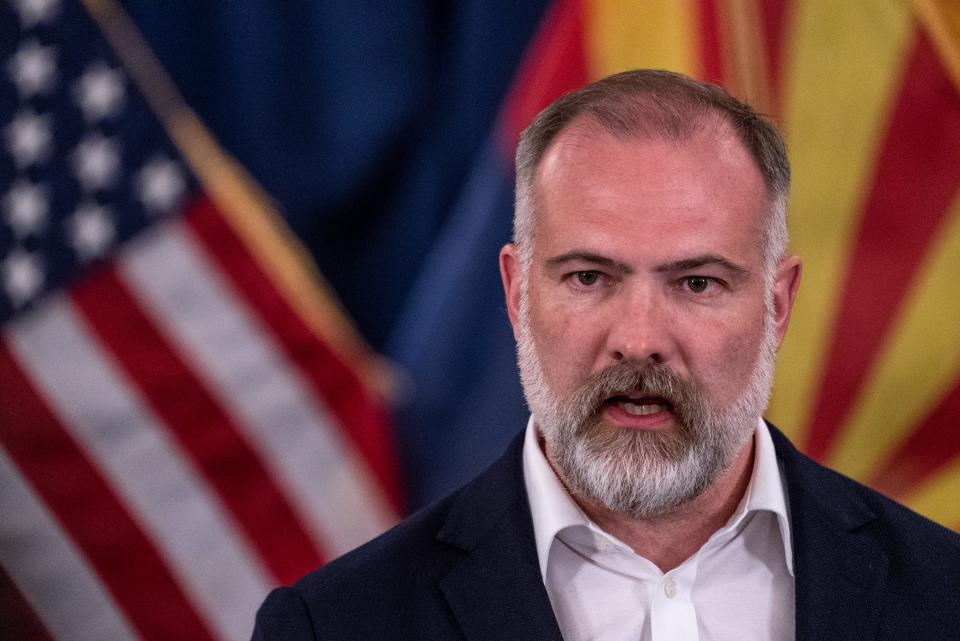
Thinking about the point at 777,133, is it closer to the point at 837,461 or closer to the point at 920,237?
the point at 920,237

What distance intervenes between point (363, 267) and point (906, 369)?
944 millimetres

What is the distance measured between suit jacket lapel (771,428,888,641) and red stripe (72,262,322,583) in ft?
2.92

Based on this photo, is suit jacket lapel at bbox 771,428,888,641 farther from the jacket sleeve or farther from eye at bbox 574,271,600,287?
the jacket sleeve

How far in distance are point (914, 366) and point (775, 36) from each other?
1.92ft

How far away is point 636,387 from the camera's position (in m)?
1.28

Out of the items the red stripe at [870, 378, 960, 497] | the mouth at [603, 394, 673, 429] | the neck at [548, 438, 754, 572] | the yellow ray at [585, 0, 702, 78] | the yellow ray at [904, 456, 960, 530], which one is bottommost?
the yellow ray at [904, 456, 960, 530]

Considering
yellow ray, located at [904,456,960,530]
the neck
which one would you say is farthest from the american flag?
yellow ray, located at [904,456,960,530]

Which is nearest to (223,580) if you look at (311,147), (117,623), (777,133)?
(117,623)

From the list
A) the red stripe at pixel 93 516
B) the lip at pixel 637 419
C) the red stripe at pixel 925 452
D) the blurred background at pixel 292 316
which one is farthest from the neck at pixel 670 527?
the red stripe at pixel 93 516

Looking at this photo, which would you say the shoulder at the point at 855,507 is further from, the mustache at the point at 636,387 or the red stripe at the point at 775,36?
the red stripe at the point at 775,36

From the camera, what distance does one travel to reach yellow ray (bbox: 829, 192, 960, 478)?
6.45 ft

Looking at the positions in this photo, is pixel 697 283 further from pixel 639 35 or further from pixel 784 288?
pixel 639 35

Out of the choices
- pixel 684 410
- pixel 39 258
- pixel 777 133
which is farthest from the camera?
pixel 39 258

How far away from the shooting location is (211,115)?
209 cm
